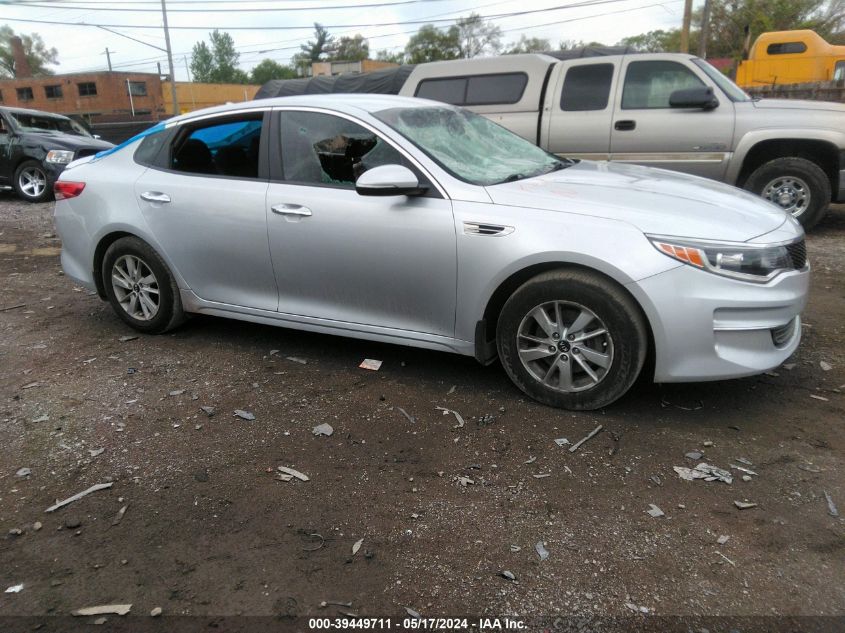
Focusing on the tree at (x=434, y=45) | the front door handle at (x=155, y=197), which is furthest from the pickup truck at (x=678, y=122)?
the tree at (x=434, y=45)

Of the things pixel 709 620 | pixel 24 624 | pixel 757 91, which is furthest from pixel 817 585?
pixel 757 91

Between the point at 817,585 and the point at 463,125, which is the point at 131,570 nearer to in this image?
the point at 817,585

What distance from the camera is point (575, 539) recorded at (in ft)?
8.46

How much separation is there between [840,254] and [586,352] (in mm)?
4983

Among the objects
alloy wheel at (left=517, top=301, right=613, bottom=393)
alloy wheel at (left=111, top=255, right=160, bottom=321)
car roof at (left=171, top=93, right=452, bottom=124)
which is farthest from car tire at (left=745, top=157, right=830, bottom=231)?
alloy wheel at (left=111, top=255, right=160, bottom=321)

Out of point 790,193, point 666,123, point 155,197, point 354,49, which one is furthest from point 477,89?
point 354,49

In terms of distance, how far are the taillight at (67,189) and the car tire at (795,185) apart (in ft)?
21.8

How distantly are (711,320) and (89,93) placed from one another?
6420 cm

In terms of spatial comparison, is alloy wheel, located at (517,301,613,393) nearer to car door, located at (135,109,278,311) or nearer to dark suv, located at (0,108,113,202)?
car door, located at (135,109,278,311)

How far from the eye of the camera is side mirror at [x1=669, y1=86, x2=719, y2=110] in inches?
284

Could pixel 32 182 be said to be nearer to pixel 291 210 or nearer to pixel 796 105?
pixel 291 210

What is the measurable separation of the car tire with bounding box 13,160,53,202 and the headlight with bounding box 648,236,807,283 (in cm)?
1249

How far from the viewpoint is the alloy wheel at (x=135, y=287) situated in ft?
15.8

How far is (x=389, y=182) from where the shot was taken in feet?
11.6
